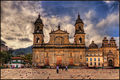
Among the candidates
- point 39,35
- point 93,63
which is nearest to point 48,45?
point 39,35

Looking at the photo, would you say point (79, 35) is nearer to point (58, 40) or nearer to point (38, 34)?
point (58, 40)

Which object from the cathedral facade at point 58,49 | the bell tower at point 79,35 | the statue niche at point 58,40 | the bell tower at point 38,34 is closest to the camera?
the cathedral facade at point 58,49

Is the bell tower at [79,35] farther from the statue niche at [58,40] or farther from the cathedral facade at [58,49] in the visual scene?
the statue niche at [58,40]

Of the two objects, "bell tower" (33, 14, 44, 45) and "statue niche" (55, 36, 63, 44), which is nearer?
"bell tower" (33, 14, 44, 45)

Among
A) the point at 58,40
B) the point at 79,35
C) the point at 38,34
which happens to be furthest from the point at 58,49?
the point at 79,35

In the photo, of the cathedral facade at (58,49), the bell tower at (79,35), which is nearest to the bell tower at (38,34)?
the cathedral facade at (58,49)

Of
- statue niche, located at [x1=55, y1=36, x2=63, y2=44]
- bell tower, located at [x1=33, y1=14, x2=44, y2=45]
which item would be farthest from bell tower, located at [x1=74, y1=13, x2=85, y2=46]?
bell tower, located at [x1=33, y1=14, x2=44, y2=45]

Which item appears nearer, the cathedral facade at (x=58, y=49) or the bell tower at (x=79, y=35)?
the cathedral facade at (x=58, y=49)

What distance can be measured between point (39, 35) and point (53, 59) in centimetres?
996

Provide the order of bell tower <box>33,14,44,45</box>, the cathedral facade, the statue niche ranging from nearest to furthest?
the cathedral facade < bell tower <box>33,14,44,45</box> < the statue niche

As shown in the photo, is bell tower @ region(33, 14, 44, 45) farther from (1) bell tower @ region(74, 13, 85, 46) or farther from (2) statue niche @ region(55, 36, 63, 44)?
(1) bell tower @ region(74, 13, 85, 46)

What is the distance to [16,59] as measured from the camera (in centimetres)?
6041

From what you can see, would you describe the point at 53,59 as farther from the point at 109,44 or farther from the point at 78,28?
the point at 109,44

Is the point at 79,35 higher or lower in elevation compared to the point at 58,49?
higher
